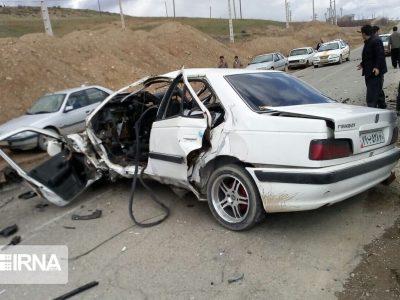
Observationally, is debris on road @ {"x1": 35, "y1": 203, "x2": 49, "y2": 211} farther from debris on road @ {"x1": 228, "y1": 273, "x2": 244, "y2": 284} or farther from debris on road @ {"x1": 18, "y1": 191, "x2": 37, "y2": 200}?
debris on road @ {"x1": 228, "y1": 273, "x2": 244, "y2": 284}

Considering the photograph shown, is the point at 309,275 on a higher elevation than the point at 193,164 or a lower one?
lower

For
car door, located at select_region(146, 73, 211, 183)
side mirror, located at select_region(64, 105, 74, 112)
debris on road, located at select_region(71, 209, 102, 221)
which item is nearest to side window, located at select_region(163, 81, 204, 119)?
car door, located at select_region(146, 73, 211, 183)

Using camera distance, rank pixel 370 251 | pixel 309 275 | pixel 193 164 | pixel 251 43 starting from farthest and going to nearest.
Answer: pixel 251 43, pixel 193 164, pixel 370 251, pixel 309 275

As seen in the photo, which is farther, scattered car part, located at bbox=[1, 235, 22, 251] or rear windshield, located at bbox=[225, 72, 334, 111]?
scattered car part, located at bbox=[1, 235, 22, 251]

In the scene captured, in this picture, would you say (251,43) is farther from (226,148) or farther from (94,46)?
(226,148)

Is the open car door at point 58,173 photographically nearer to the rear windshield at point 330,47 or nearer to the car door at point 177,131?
the car door at point 177,131

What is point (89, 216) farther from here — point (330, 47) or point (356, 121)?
point (330, 47)

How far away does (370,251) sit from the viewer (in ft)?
12.7

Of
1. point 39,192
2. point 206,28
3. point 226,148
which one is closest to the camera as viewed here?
point 226,148

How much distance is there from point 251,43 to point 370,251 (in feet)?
146

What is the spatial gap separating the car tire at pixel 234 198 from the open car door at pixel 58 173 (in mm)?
2082

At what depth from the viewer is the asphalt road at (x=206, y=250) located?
11.7 feet

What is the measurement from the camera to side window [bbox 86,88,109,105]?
11562 millimetres

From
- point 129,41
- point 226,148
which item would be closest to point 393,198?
point 226,148
